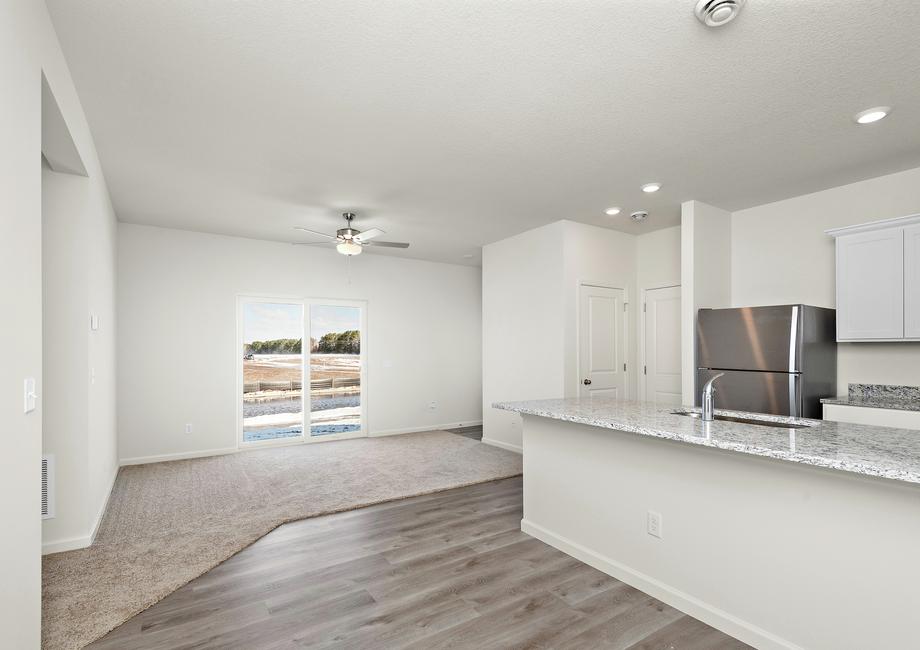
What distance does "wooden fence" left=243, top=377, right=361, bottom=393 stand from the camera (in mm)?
6184

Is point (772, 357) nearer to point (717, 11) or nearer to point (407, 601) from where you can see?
point (717, 11)

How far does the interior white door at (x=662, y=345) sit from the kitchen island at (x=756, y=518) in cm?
266

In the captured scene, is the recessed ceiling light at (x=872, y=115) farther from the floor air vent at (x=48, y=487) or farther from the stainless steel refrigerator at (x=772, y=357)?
the floor air vent at (x=48, y=487)

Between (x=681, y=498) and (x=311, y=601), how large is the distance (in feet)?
6.56

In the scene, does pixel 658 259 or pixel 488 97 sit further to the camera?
pixel 658 259

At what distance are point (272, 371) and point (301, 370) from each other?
37 centimetres

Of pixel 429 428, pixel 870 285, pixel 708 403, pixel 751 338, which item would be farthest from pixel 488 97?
pixel 429 428

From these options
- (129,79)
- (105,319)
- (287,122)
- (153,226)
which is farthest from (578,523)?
(153,226)

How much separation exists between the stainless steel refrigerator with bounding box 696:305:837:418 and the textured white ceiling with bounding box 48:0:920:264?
44.4 inches

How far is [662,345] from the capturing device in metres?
5.61

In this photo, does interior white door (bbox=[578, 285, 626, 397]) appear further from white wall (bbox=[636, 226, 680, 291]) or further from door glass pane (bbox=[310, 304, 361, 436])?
door glass pane (bbox=[310, 304, 361, 436])

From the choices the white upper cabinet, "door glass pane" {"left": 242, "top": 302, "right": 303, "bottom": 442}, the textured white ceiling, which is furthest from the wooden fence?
the white upper cabinet

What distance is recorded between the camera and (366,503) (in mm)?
3984

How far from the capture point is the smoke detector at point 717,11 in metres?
1.93
